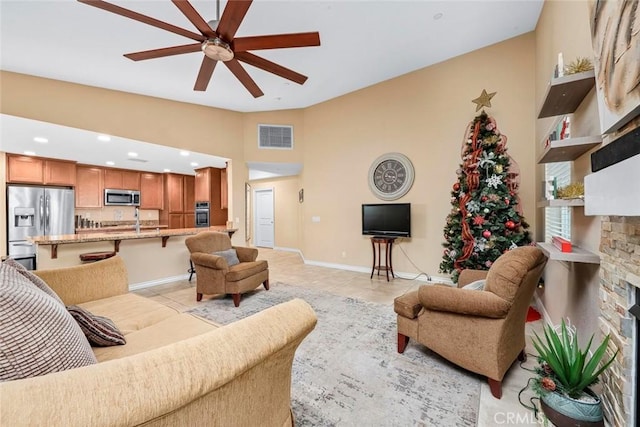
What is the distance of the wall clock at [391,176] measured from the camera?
446 centimetres

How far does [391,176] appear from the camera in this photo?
15.2ft

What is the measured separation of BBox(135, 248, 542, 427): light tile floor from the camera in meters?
1.50

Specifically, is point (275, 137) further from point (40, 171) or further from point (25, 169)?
point (25, 169)

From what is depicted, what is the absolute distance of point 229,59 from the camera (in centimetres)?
231

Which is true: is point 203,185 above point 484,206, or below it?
above

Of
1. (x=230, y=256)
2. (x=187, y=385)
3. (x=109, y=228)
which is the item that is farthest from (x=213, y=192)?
(x=187, y=385)

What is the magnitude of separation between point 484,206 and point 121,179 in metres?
7.62

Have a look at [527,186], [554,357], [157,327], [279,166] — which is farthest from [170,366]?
[279,166]

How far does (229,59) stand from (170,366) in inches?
97.5

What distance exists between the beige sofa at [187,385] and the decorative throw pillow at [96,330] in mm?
873

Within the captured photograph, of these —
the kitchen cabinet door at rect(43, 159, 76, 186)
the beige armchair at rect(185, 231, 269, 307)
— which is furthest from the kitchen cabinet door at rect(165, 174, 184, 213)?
the beige armchair at rect(185, 231, 269, 307)

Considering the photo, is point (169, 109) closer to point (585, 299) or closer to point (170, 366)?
point (170, 366)

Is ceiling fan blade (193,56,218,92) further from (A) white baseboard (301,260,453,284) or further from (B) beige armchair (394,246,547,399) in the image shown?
(A) white baseboard (301,260,453,284)

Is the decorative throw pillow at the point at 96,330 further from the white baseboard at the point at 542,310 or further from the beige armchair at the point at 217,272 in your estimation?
the white baseboard at the point at 542,310
